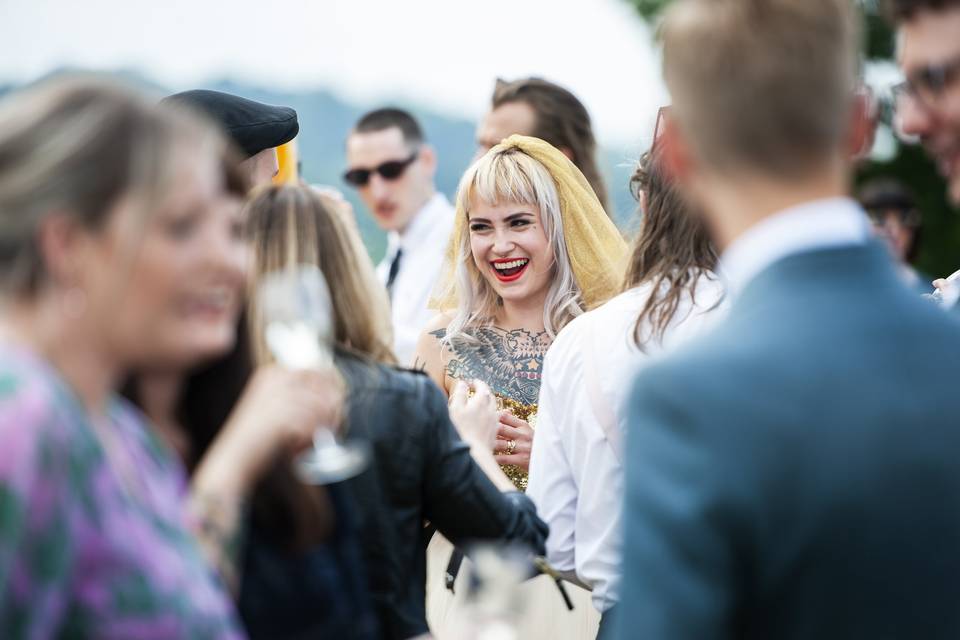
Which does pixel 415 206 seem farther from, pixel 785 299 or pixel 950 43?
pixel 785 299

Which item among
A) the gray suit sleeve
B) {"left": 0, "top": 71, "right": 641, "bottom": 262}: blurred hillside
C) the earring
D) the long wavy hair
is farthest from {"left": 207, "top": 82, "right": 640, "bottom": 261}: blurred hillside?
the gray suit sleeve

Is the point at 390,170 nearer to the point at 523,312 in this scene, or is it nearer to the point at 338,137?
the point at 338,137

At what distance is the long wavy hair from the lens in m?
3.30

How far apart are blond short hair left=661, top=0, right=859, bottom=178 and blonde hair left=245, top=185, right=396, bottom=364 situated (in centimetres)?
112

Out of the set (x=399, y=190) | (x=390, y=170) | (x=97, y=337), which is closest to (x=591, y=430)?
(x=97, y=337)

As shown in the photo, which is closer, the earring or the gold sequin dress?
the earring

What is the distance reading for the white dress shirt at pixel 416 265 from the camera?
661 centimetres

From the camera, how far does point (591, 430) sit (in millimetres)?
3328

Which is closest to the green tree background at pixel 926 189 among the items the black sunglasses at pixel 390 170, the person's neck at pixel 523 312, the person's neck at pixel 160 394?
the black sunglasses at pixel 390 170

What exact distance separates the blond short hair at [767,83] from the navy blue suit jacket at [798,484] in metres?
0.22

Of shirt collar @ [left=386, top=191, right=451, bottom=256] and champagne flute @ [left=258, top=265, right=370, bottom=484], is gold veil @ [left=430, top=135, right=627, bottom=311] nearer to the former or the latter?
shirt collar @ [left=386, top=191, right=451, bottom=256]

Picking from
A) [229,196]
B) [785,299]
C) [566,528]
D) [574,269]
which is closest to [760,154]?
→ [785,299]

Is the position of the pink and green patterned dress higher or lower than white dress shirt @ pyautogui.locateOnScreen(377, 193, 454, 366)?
higher

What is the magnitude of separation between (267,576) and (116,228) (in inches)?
29.4
